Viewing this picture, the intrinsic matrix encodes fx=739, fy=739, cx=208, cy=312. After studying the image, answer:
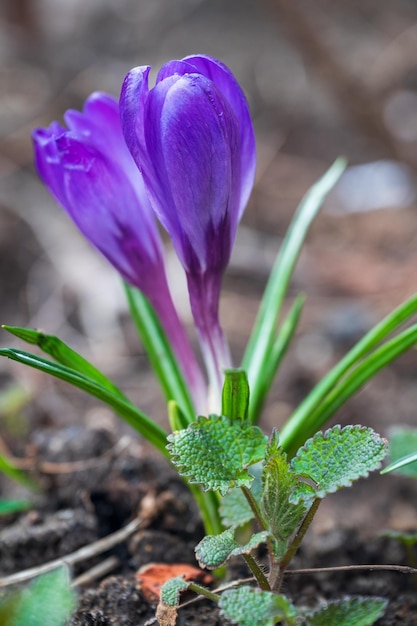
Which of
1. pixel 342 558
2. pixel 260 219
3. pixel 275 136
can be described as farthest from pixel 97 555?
pixel 275 136

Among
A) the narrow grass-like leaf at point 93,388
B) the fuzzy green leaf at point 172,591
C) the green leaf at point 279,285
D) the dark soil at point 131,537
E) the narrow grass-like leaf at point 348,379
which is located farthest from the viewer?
the green leaf at point 279,285

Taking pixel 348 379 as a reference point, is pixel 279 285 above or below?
above

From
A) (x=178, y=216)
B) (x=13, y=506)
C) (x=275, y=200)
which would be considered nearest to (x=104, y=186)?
(x=178, y=216)

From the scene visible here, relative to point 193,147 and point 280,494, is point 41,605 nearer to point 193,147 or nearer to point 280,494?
point 280,494


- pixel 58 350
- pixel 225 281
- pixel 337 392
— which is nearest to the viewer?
pixel 58 350

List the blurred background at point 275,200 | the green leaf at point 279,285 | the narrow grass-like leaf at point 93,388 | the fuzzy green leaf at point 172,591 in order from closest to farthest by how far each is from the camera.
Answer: the fuzzy green leaf at point 172,591, the narrow grass-like leaf at point 93,388, the green leaf at point 279,285, the blurred background at point 275,200

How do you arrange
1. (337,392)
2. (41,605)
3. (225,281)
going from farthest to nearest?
(225,281)
(337,392)
(41,605)

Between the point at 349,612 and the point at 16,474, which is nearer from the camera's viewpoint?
the point at 349,612

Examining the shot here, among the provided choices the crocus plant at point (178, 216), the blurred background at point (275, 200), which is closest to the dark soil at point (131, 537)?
the crocus plant at point (178, 216)

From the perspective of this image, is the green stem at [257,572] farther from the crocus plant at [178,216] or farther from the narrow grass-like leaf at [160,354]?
the narrow grass-like leaf at [160,354]
